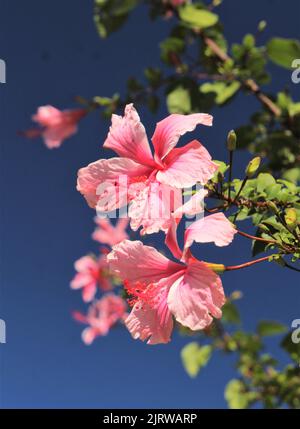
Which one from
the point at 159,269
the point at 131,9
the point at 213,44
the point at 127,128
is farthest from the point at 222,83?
the point at 159,269

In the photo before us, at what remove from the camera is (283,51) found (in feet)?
5.21

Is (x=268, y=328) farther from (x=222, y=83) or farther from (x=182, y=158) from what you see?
(x=182, y=158)

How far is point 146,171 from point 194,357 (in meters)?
1.68

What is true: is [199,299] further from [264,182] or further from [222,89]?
[222,89]

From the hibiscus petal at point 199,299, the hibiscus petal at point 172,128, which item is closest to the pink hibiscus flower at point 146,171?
the hibiscus petal at point 172,128

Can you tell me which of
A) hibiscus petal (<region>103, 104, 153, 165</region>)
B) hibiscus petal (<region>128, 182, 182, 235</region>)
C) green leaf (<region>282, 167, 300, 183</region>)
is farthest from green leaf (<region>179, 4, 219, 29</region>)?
hibiscus petal (<region>128, 182, 182, 235</region>)

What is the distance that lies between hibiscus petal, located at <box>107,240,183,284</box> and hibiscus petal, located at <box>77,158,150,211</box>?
3.7 inches

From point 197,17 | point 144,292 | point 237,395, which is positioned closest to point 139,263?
point 144,292

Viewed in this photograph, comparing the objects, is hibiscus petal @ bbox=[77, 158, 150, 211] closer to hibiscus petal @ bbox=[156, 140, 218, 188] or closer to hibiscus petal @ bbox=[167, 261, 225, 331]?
hibiscus petal @ bbox=[156, 140, 218, 188]

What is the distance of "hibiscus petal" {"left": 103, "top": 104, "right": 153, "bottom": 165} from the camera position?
0.90 meters

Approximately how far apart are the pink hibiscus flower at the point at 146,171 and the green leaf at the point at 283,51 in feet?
2.89

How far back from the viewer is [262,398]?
219cm

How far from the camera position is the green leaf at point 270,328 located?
226 cm

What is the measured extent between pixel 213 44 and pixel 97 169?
3.78 ft
